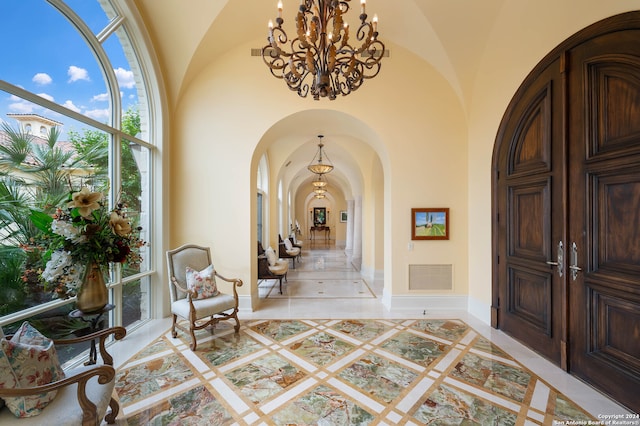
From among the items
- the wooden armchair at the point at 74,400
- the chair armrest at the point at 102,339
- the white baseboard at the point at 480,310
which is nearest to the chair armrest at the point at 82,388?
the wooden armchair at the point at 74,400

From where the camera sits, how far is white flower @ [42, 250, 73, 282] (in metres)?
2.10

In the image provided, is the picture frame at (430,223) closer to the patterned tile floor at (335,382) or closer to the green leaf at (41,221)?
the patterned tile floor at (335,382)

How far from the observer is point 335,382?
8.10 feet

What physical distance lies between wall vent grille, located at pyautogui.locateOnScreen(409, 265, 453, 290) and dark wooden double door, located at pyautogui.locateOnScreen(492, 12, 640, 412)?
0.95 m

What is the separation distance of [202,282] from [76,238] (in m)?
1.59

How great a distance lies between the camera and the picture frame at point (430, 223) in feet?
14.2

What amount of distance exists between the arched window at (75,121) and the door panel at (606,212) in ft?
14.5

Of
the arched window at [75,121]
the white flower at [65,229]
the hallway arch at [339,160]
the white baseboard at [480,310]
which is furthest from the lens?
the hallway arch at [339,160]

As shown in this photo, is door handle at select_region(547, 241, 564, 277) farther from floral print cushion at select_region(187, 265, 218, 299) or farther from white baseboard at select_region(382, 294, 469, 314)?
floral print cushion at select_region(187, 265, 218, 299)

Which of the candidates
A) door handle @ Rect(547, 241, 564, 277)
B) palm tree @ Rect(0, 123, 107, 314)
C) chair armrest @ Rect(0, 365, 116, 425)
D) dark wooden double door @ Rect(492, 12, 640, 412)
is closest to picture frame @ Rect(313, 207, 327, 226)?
dark wooden double door @ Rect(492, 12, 640, 412)

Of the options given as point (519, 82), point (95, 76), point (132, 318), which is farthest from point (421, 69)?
point (132, 318)

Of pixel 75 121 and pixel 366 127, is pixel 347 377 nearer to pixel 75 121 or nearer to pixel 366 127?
pixel 366 127

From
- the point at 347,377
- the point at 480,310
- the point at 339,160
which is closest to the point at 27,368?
the point at 347,377

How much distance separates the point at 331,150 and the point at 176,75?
16.0ft
